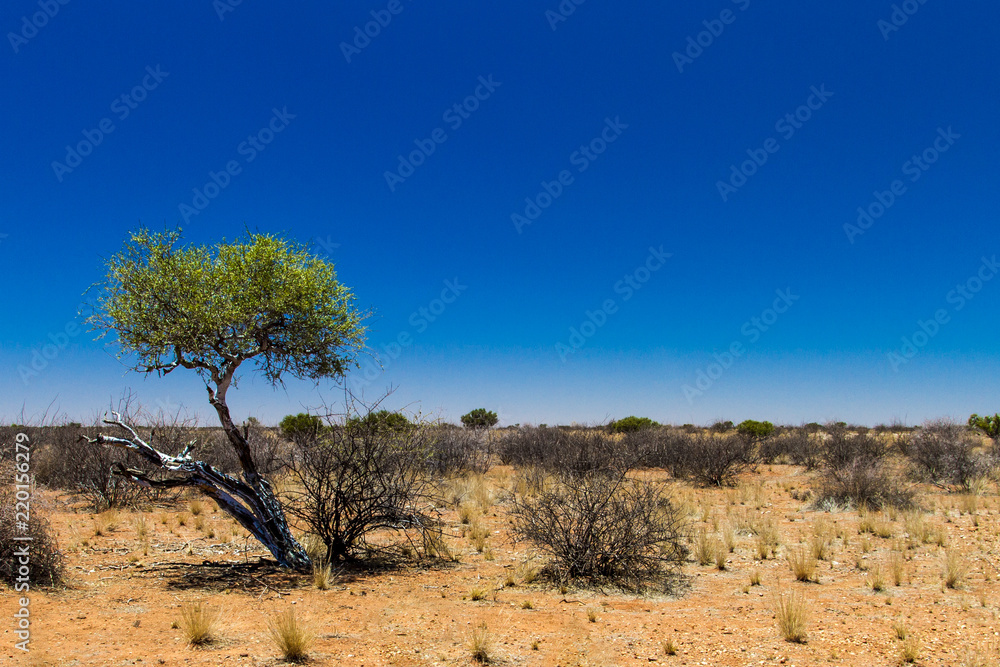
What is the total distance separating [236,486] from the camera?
877 cm

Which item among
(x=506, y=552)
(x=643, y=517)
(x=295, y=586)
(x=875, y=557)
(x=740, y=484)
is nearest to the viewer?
(x=295, y=586)

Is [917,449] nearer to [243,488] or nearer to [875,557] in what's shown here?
[875,557]

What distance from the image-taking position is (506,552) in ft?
36.8

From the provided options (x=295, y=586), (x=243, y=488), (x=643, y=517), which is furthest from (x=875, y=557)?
(x=243, y=488)

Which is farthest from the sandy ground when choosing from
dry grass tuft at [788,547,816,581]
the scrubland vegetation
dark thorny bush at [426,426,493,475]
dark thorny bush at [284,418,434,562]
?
dark thorny bush at [426,426,493,475]

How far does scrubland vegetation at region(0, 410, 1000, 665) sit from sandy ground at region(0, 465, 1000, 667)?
4 centimetres

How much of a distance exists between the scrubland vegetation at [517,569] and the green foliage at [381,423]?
0.10ft

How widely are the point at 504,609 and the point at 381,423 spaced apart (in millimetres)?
3581

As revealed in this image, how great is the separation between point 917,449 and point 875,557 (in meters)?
12.6

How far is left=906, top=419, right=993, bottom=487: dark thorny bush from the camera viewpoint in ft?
59.3

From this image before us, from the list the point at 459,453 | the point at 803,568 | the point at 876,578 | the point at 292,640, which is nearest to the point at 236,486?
the point at 292,640

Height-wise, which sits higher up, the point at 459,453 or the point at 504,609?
the point at 459,453

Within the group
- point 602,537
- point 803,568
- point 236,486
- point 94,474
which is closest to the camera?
point 236,486

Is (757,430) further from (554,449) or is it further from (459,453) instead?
(459,453)
